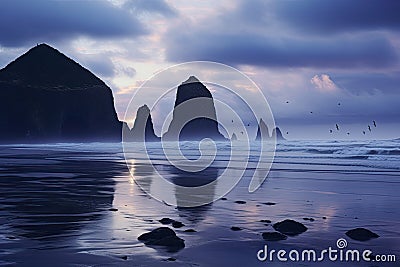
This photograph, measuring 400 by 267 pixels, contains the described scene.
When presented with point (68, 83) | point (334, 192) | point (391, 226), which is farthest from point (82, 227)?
point (68, 83)

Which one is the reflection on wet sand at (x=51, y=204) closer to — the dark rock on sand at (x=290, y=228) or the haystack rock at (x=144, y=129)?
the dark rock on sand at (x=290, y=228)

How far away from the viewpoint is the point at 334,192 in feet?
56.0

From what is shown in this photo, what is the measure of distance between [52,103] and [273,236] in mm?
145037

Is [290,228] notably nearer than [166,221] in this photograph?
Yes

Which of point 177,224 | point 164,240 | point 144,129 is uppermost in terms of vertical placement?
point 144,129

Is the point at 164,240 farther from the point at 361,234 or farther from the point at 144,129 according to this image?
the point at 144,129

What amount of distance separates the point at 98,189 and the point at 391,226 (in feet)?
35.3

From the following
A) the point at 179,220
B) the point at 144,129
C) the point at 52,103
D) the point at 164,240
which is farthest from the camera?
the point at 144,129

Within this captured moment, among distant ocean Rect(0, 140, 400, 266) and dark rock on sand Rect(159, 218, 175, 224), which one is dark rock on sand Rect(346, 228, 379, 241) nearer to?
distant ocean Rect(0, 140, 400, 266)

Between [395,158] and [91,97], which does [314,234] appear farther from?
[91,97]

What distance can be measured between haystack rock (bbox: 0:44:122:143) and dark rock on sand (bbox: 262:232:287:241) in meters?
131

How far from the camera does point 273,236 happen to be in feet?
30.4

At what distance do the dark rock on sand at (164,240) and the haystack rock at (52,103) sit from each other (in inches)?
5144

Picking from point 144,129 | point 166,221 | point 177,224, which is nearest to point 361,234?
point 177,224
